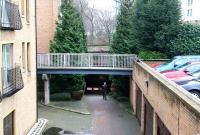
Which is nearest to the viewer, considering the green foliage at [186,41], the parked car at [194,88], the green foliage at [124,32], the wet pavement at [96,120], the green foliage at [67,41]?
the parked car at [194,88]

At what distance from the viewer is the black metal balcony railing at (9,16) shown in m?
16.1

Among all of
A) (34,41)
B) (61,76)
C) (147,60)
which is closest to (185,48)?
(147,60)

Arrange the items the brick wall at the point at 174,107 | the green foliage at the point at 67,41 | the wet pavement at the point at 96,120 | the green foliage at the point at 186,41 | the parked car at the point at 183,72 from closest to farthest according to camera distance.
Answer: the brick wall at the point at 174,107 → the parked car at the point at 183,72 → the wet pavement at the point at 96,120 → the green foliage at the point at 186,41 → the green foliage at the point at 67,41

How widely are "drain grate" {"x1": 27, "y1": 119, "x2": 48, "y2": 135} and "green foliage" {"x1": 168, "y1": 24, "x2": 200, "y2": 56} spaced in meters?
12.0

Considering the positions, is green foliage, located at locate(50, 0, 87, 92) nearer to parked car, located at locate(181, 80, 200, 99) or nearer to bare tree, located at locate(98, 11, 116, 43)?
parked car, located at locate(181, 80, 200, 99)

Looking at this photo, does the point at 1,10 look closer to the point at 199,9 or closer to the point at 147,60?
the point at 147,60

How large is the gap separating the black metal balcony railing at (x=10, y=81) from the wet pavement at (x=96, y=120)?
6.52 metres

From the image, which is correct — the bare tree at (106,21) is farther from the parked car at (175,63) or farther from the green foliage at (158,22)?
the parked car at (175,63)

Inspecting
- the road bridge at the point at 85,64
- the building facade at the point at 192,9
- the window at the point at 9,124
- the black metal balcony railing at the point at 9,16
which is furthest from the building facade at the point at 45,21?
the building facade at the point at 192,9

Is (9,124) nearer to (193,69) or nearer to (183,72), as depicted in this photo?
(183,72)

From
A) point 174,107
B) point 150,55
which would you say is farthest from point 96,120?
point 174,107

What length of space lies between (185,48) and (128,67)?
4.68m

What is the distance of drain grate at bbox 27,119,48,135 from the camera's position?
2231 centimetres

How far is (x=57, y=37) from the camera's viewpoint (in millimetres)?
36094
